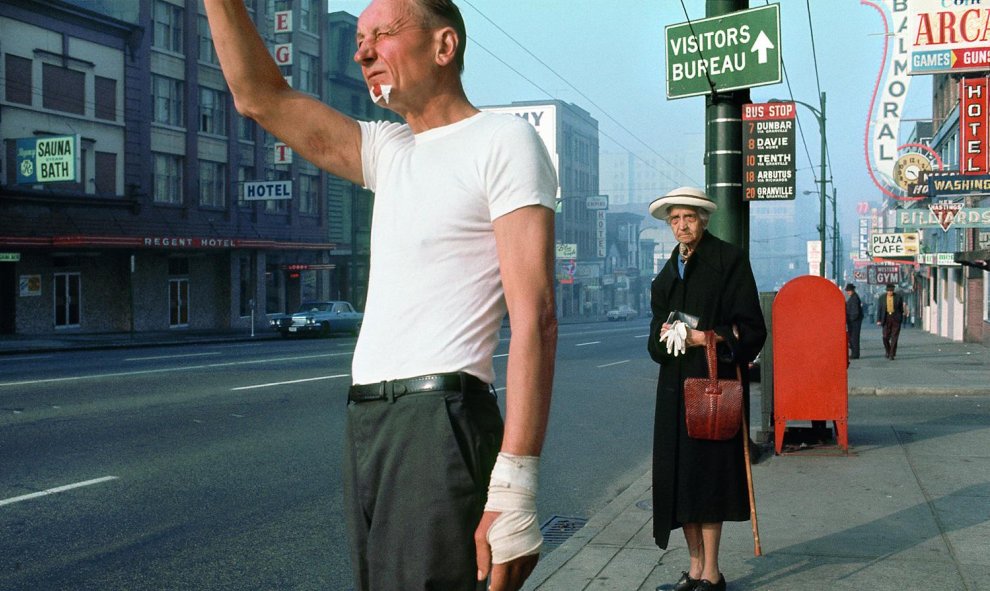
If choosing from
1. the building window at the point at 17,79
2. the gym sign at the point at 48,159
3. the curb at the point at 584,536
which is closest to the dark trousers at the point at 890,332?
the curb at the point at 584,536

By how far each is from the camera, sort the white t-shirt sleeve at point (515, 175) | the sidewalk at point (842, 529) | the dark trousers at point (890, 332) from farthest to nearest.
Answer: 1. the dark trousers at point (890, 332)
2. the sidewalk at point (842, 529)
3. the white t-shirt sleeve at point (515, 175)

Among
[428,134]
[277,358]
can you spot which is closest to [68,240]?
[277,358]

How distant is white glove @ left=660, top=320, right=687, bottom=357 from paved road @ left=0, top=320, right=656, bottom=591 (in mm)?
2045

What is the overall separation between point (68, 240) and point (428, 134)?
105 feet

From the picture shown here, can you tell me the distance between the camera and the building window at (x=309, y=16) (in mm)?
46938

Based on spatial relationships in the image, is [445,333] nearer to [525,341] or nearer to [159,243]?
[525,341]

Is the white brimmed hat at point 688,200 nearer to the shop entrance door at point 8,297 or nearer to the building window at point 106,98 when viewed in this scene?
the shop entrance door at point 8,297

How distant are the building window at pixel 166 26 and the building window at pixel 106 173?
506cm

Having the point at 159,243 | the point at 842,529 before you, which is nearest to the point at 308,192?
the point at 159,243

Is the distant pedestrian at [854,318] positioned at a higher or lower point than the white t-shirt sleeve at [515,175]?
lower

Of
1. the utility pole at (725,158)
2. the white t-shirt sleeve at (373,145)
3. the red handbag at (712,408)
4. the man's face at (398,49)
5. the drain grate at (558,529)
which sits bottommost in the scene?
the drain grate at (558,529)

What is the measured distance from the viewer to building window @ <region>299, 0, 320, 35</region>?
4694cm

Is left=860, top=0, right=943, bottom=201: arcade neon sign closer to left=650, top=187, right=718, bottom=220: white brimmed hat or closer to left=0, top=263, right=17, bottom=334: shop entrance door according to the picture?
left=650, top=187, right=718, bottom=220: white brimmed hat

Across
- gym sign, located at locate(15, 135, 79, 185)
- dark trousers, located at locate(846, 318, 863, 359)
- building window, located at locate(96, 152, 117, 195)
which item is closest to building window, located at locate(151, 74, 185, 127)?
building window, located at locate(96, 152, 117, 195)
